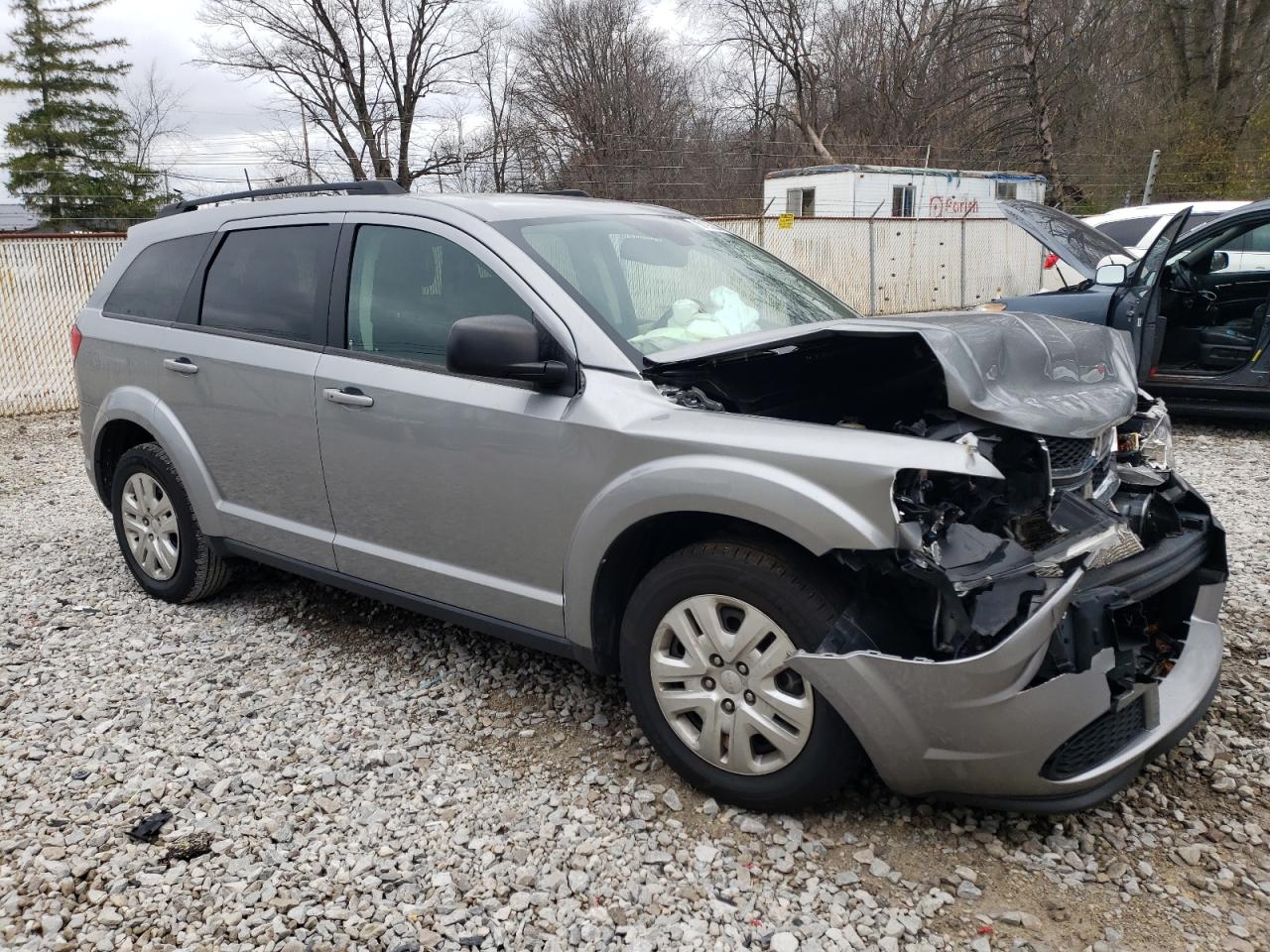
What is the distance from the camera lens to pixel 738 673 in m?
2.67

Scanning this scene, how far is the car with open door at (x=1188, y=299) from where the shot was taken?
7012mm

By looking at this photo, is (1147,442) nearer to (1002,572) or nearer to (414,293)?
(1002,572)

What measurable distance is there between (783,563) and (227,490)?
269 cm

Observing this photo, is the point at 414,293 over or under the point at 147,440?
over

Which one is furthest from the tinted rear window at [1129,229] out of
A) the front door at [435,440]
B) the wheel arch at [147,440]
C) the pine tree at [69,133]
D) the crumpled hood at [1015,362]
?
the pine tree at [69,133]

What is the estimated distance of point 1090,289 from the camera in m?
7.90

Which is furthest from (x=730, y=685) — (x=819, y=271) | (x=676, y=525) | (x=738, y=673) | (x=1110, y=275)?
(x=819, y=271)

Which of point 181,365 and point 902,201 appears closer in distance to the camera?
point 181,365

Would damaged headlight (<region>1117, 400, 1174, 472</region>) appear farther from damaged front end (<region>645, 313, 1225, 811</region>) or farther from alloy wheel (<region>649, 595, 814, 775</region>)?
alloy wheel (<region>649, 595, 814, 775</region>)

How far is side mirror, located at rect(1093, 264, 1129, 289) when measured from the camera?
6977mm

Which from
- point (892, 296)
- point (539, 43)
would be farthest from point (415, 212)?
point (539, 43)

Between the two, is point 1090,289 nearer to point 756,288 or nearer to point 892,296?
point 756,288

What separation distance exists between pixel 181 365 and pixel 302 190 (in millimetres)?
937

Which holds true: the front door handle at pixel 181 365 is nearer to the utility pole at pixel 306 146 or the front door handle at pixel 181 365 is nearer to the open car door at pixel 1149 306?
the open car door at pixel 1149 306
